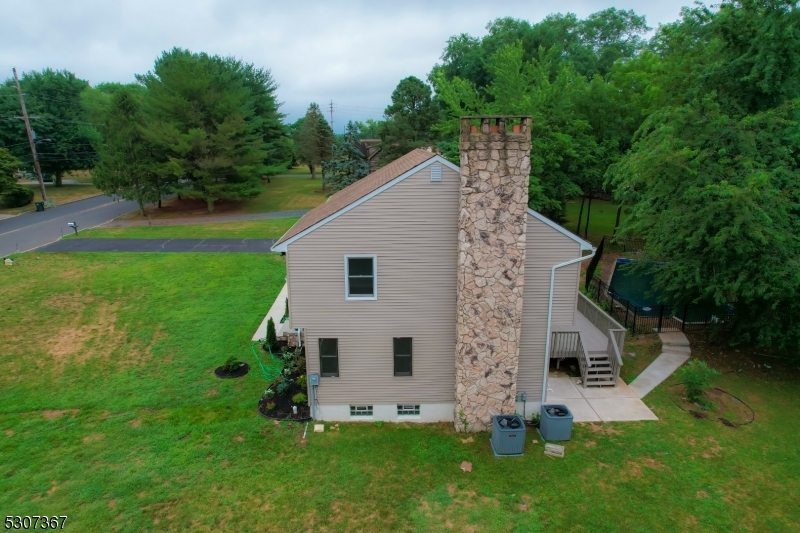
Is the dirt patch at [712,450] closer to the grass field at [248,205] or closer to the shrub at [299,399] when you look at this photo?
the shrub at [299,399]

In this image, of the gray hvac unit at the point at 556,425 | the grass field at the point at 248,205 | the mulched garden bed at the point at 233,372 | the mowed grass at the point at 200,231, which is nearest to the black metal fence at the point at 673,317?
the gray hvac unit at the point at 556,425

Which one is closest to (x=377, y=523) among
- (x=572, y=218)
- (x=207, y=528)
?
(x=207, y=528)

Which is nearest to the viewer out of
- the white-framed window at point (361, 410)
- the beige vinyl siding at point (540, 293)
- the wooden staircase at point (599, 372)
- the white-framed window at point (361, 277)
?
the white-framed window at point (361, 277)

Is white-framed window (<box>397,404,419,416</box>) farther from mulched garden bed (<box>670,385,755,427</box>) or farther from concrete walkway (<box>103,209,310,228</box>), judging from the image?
concrete walkway (<box>103,209,310,228</box>)

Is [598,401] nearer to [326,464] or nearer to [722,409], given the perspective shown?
[722,409]

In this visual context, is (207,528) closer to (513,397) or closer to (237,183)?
(513,397)

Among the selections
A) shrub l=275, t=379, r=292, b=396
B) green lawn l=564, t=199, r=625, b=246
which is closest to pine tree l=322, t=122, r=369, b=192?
green lawn l=564, t=199, r=625, b=246
